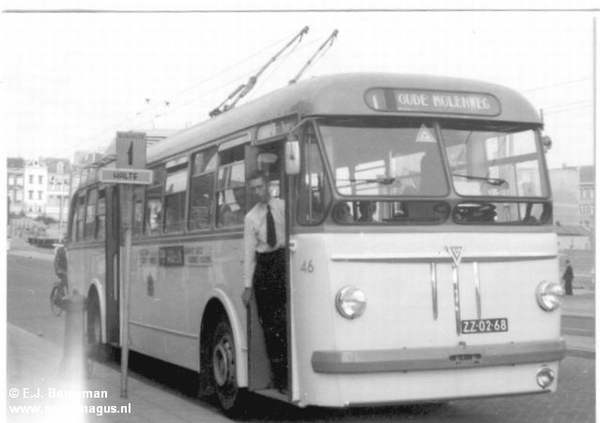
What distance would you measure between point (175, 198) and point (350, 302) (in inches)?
149

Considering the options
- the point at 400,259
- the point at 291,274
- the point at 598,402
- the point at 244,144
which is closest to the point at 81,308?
the point at 244,144

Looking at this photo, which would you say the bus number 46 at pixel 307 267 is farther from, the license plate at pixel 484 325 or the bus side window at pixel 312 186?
the license plate at pixel 484 325

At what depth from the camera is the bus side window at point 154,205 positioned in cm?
1180

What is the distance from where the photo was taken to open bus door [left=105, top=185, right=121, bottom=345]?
1384cm

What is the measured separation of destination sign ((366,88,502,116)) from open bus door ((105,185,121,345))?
6.18 metres

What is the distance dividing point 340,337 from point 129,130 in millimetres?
3815

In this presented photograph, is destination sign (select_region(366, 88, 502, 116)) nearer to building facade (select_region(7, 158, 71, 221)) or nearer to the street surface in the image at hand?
the street surface

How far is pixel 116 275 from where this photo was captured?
45.3ft

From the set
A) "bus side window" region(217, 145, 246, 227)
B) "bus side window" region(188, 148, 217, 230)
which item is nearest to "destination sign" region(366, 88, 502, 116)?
"bus side window" region(217, 145, 246, 227)

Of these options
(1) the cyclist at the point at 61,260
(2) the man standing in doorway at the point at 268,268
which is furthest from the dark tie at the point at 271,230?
(1) the cyclist at the point at 61,260

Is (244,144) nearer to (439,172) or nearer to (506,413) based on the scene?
(439,172)

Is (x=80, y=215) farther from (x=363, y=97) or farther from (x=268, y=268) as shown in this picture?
(x=363, y=97)

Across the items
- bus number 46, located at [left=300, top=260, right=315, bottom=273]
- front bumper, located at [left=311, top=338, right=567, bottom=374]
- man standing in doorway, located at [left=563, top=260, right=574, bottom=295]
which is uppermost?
bus number 46, located at [left=300, top=260, right=315, bottom=273]

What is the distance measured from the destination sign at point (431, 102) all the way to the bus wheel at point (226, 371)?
268cm
